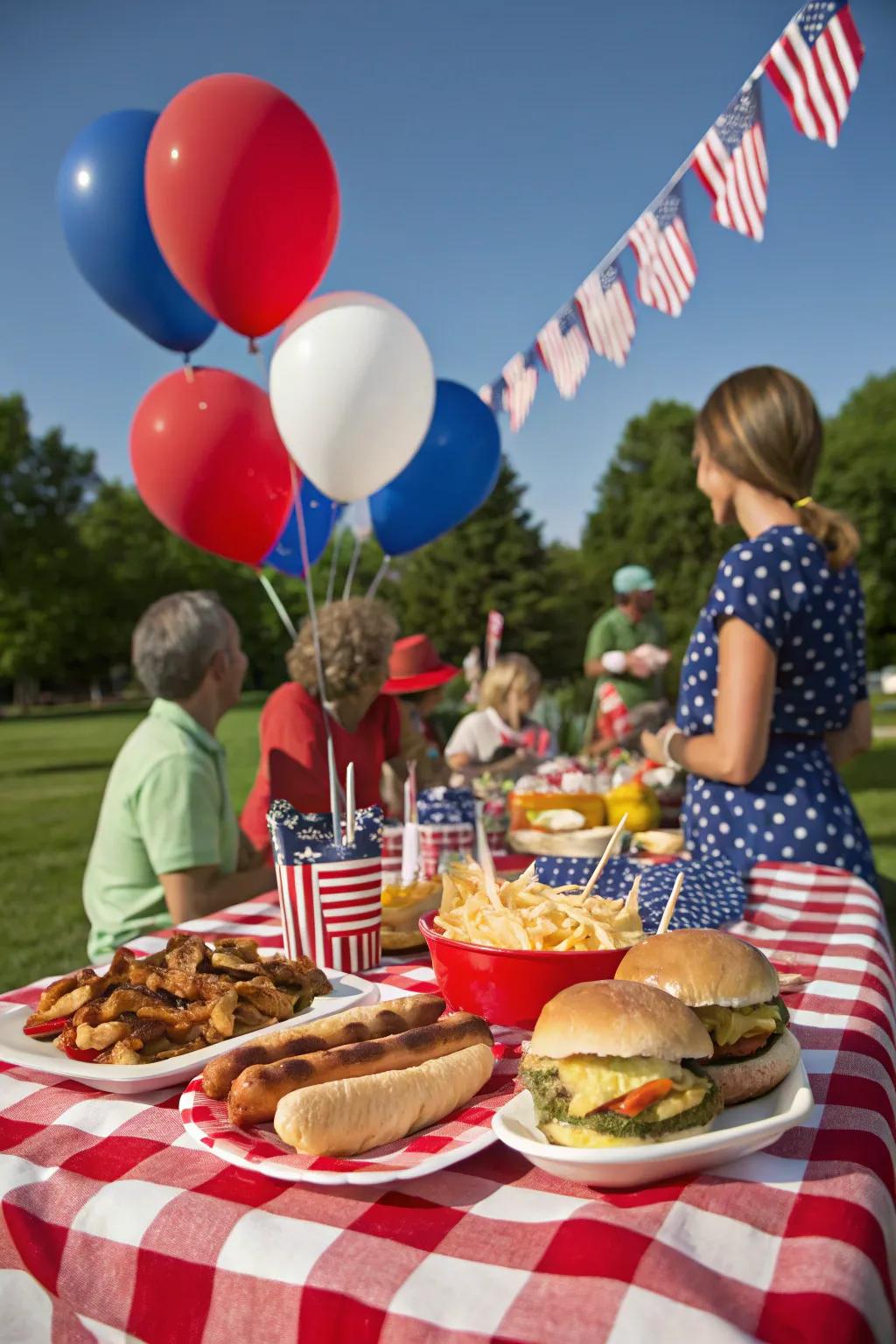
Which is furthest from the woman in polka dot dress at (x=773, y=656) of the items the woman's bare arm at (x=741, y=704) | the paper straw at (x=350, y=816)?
the paper straw at (x=350, y=816)

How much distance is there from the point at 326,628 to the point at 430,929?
8.14 feet

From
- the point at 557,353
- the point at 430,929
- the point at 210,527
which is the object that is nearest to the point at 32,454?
the point at 557,353

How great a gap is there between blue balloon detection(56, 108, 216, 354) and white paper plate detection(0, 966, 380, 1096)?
88.4 inches

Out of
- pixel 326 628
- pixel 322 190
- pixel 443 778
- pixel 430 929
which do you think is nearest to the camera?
pixel 430 929

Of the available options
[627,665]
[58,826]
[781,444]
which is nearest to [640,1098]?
[781,444]

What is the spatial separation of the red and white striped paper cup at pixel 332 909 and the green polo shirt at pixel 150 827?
88cm

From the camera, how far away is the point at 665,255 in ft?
17.3

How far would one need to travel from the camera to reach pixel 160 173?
8.31ft

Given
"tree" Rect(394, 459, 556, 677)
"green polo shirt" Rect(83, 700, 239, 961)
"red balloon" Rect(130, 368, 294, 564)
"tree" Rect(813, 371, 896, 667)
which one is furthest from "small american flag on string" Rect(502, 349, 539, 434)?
"tree" Rect(394, 459, 556, 677)

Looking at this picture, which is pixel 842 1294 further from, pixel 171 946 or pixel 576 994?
pixel 171 946

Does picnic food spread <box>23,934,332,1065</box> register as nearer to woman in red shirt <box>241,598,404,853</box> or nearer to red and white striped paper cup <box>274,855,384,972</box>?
red and white striped paper cup <box>274,855,384,972</box>

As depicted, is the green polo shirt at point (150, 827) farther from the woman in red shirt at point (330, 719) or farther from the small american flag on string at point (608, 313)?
the small american flag on string at point (608, 313)

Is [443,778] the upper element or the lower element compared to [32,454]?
lower

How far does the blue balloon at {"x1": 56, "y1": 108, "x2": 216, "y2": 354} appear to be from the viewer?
284 centimetres
